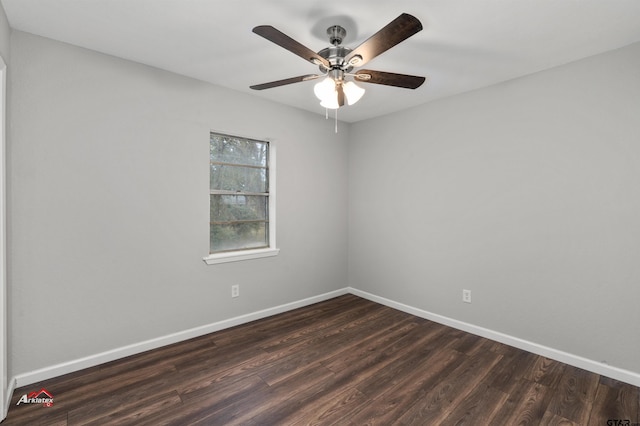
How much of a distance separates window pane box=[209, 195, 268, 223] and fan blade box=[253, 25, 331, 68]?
1.82 m

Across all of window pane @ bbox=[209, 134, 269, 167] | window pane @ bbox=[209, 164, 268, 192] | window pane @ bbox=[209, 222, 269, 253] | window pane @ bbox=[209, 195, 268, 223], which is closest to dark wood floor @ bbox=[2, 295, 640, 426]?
Result: window pane @ bbox=[209, 222, 269, 253]

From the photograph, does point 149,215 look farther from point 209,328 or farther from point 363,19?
point 363,19

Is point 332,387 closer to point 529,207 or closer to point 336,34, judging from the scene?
point 529,207

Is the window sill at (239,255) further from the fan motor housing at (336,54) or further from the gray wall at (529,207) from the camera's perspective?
the fan motor housing at (336,54)

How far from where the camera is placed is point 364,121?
159 inches

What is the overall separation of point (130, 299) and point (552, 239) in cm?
358

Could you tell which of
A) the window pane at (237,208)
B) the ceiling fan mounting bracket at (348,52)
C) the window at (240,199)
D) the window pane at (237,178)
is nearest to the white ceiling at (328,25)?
the ceiling fan mounting bracket at (348,52)

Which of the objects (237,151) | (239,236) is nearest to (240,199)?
(239,236)

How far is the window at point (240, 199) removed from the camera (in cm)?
307

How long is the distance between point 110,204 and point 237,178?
1199mm

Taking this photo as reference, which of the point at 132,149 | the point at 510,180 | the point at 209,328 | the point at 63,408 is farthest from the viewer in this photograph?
the point at 209,328

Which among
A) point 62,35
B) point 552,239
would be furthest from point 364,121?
point 62,35

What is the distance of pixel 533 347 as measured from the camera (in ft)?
8.59

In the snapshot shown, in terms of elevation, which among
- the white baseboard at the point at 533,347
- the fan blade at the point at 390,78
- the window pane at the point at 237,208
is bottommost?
the white baseboard at the point at 533,347
